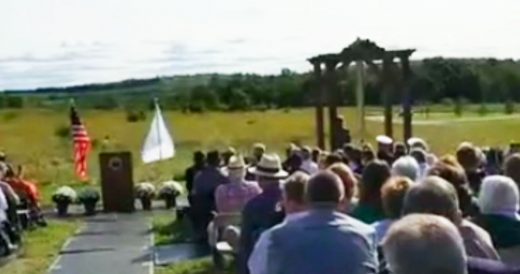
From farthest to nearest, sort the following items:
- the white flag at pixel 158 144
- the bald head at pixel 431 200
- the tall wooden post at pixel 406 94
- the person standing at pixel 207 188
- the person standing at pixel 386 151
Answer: the white flag at pixel 158 144 → the tall wooden post at pixel 406 94 → the person standing at pixel 207 188 → the person standing at pixel 386 151 → the bald head at pixel 431 200

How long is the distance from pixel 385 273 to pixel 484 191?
129cm

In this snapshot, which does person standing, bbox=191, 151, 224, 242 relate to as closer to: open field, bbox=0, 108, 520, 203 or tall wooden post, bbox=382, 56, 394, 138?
tall wooden post, bbox=382, 56, 394, 138

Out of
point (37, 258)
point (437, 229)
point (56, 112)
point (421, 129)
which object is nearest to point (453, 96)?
point (421, 129)

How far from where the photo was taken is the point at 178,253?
17.2m

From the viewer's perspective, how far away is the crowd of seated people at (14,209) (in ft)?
56.0

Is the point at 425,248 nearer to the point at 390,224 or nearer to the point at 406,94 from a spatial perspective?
the point at 390,224

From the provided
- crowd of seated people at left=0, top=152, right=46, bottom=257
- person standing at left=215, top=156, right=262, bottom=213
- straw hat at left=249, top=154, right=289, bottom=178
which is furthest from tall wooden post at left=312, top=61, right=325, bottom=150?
straw hat at left=249, top=154, right=289, bottom=178

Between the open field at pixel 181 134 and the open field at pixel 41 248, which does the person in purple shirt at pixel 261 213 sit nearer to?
the open field at pixel 41 248

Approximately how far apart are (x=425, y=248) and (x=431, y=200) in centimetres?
170

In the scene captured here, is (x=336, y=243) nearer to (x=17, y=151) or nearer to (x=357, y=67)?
(x=357, y=67)

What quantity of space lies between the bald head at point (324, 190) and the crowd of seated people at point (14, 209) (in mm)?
9785

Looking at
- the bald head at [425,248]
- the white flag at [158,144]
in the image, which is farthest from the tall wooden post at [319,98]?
the bald head at [425,248]

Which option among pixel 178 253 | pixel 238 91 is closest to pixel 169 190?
pixel 178 253

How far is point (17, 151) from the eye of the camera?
42531 mm
